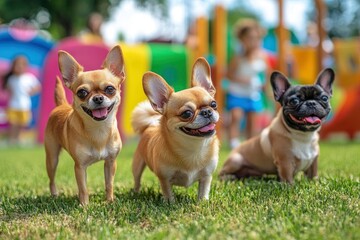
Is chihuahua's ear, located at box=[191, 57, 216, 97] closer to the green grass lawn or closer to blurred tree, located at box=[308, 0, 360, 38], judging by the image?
the green grass lawn

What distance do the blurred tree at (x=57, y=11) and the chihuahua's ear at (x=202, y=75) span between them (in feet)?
72.6

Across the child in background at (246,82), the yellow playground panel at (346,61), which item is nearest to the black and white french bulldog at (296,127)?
the child in background at (246,82)

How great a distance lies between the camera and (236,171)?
453cm

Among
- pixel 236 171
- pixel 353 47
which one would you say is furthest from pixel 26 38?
pixel 236 171

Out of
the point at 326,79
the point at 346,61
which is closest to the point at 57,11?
the point at 346,61

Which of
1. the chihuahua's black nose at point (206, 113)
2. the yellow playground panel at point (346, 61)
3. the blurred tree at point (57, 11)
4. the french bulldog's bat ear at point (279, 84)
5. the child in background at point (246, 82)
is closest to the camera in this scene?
the chihuahua's black nose at point (206, 113)

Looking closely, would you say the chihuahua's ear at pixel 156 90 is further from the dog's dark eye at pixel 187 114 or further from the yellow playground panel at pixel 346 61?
the yellow playground panel at pixel 346 61

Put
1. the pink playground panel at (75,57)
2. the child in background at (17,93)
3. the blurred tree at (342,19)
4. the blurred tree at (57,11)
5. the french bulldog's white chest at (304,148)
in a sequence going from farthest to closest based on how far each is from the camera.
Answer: the blurred tree at (342,19)
the blurred tree at (57,11)
the child in background at (17,93)
the pink playground panel at (75,57)
the french bulldog's white chest at (304,148)

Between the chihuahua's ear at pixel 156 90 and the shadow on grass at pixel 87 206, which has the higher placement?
the chihuahua's ear at pixel 156 90

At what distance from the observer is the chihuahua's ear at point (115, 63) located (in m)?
3.40

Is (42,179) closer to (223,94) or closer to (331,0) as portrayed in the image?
(223,94)

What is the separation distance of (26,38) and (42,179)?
1018cm

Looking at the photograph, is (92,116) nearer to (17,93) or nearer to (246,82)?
(246,82)

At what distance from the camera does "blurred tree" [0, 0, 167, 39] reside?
24.5 meters
